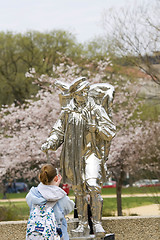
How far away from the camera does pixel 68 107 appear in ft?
21.3

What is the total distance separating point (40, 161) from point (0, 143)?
158 centimetres

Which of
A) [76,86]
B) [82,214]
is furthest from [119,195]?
[76,86]

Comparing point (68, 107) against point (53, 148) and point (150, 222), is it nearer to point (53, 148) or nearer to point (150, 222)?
point (53, 148)

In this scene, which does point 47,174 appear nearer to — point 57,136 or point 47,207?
point 47,207

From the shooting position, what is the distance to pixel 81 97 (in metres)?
6.45

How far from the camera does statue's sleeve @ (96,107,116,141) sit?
6363 mm

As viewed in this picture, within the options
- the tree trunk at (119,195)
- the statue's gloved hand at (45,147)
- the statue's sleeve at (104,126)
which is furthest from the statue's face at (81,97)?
the tree trunk at (119,195)

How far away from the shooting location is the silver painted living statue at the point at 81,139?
6.36 metres

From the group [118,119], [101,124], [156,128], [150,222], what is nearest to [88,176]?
[101,124]

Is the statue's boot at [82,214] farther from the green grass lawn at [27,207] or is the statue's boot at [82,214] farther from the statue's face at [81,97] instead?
the green grass lawn at [27,207]

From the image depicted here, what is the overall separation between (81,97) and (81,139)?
552 millimetres

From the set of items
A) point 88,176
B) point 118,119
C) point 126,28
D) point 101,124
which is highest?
point 126,28

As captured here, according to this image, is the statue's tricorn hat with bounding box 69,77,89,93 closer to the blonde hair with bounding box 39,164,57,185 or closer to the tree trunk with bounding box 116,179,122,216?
the blonde hair with bounding box 39,164,57,185

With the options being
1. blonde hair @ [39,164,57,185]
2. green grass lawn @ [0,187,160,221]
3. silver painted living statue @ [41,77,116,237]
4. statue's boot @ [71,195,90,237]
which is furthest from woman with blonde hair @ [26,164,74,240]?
green grass lawn @ [0,187,160,221]
